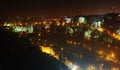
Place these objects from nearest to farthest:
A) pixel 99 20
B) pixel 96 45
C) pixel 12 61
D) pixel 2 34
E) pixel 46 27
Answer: pixel 12 61 < pixel 2 34 < pixel 96 45 < pixel 46 27 < pixel 99 20

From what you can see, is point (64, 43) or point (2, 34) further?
point (64, 43)

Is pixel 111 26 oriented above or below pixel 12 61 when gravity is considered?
below

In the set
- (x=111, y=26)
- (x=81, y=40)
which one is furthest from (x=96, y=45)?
(x=111, y=26)

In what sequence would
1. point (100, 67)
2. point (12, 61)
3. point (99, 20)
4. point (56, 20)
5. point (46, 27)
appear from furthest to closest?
1. point (99, 20)
2. point (56, 20)
3. point (46, 27)
4. point (100, 67)
5. point (12, 61)

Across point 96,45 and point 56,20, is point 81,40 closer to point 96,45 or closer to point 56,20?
point 96,45

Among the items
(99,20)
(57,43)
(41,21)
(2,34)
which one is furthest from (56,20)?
(2,34)

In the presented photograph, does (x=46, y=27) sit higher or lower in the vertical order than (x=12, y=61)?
lower

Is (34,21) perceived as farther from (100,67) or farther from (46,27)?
(100,67)

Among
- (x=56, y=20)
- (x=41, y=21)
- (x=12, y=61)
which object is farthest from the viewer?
(x=56, y=20)

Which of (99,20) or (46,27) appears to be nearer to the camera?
(46,27)
